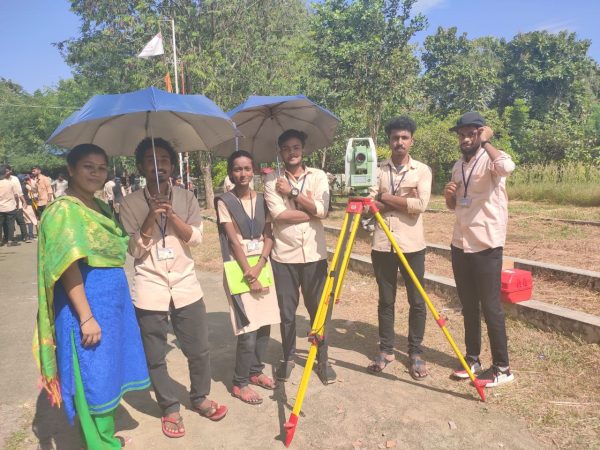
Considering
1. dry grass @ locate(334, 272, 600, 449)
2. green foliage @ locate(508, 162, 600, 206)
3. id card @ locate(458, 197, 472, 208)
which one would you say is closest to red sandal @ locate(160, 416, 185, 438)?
dry grass @ locate(334, 272, 600, 449)

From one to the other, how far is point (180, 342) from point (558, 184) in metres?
12.4

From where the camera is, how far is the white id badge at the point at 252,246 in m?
3.15

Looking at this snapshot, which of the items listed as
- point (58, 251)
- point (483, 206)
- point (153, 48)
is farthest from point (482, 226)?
point (153, 48)

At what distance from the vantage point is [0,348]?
4211mm

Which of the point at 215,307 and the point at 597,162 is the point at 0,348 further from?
the point at 597,162

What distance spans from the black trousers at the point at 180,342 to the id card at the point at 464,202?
1.94m

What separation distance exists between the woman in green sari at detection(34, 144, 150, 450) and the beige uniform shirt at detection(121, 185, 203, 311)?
214mm

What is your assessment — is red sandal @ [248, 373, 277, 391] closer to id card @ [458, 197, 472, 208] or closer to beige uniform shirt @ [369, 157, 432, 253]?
beige uniform shirt @ [369, 157, 432, 253]

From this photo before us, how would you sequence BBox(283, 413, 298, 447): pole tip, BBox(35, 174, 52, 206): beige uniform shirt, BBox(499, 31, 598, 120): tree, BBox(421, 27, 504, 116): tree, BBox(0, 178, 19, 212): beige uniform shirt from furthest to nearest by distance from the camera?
BBox(499, 31, 598, 120): tree < BBox(421, 27, 504, 116): tree < BBox(35, 174, 52, 206): beige uniform shirt < BBox(0, 178, 19, 212): beige uniform shirt < BBox(283, 413, 298, 447): pole tip

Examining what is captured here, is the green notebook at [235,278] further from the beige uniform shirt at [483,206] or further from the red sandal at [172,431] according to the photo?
the beige uniform shirt at [483,206]

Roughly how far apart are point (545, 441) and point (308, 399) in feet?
4.80

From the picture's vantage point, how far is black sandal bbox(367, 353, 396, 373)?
11.5 ft

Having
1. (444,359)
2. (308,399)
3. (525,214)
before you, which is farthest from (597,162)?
(308,399)

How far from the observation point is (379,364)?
350 centimetres
